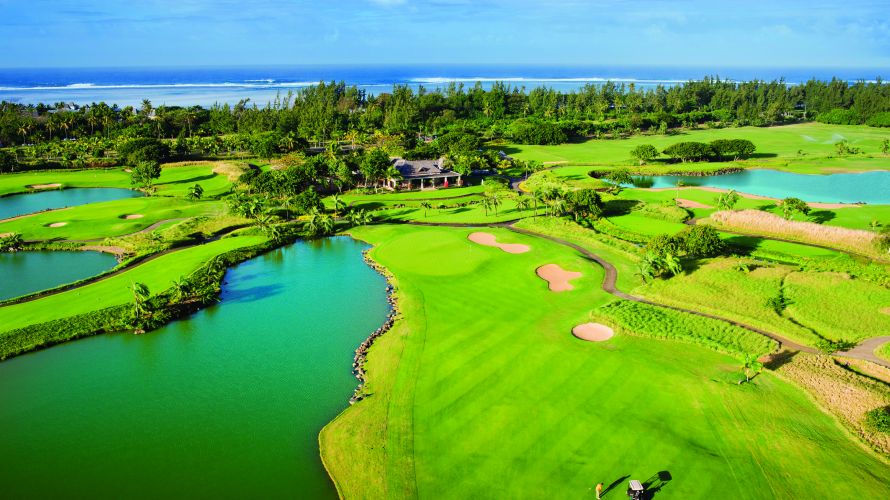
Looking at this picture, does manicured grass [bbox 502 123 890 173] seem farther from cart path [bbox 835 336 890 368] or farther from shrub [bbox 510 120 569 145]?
cart path [bbox 835 336 890 368]

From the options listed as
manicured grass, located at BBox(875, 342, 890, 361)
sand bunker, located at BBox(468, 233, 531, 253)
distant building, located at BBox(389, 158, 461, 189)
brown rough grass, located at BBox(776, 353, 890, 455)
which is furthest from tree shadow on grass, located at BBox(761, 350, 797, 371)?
distant building, located at BBox(389, 158, 461, 189)

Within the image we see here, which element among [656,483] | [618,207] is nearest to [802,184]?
[618,207]

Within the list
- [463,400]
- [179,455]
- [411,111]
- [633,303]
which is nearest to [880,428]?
[633,303]

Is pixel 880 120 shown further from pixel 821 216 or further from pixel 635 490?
pixel 635 490

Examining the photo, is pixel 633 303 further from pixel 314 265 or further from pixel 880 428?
pixel 314 265

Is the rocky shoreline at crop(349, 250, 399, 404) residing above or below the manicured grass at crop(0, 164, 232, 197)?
below

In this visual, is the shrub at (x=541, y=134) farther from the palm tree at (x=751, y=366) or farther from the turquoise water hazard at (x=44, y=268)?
the palm tree at (x=751, y=366)
